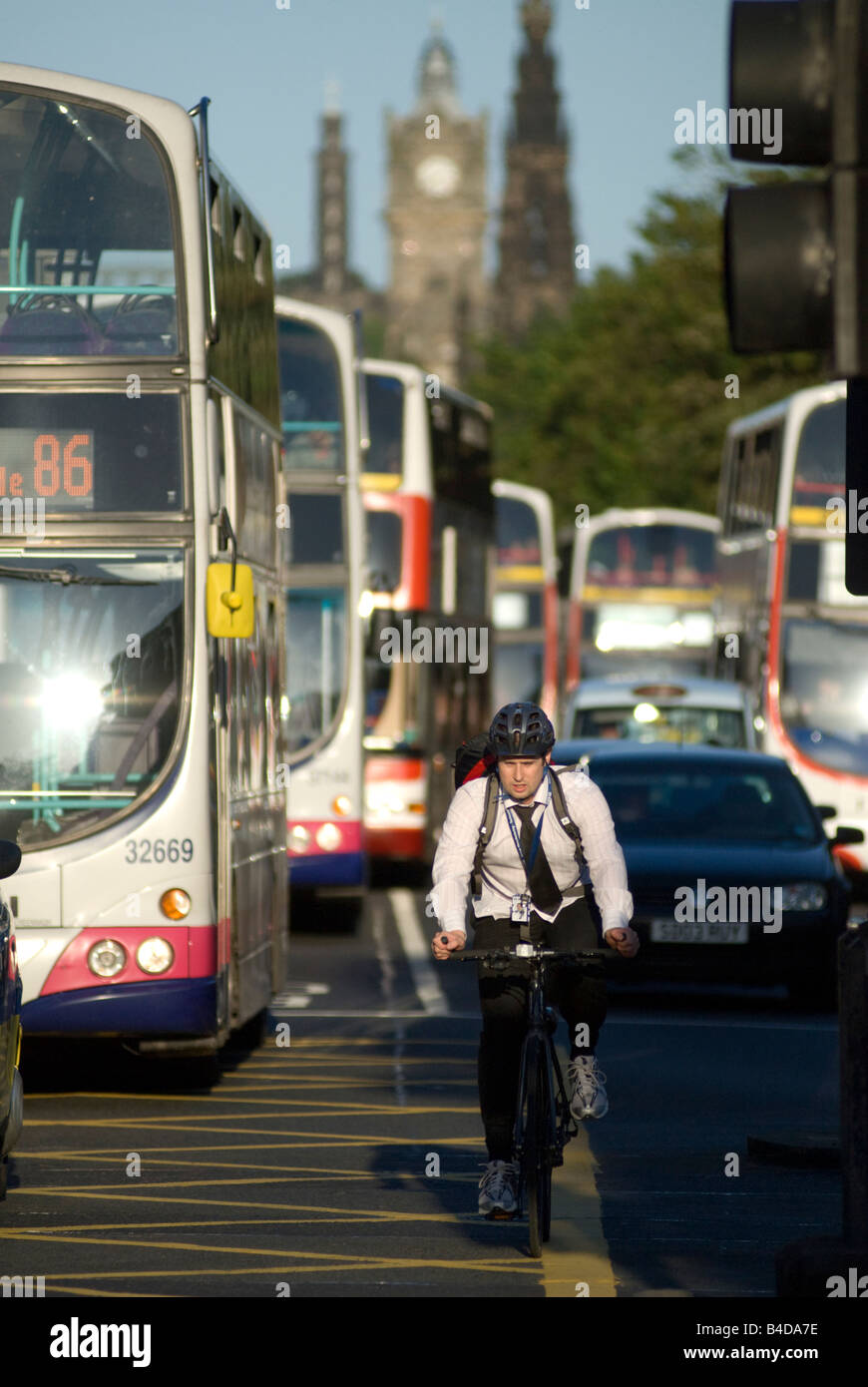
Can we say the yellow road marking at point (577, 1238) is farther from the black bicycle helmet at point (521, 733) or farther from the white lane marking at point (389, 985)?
the white lane marking at point (389, 985)

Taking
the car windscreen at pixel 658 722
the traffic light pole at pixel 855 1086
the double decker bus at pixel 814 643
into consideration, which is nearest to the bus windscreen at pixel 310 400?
the car windscreen at pixel 658 722

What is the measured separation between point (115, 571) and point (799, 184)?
5.81 m

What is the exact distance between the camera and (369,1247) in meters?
8.27

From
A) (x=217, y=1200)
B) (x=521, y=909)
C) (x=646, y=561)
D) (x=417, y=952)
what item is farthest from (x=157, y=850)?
(x=646, y=561)

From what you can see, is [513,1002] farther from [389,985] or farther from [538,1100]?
[389,985]

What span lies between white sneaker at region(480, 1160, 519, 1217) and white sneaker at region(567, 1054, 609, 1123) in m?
0.28

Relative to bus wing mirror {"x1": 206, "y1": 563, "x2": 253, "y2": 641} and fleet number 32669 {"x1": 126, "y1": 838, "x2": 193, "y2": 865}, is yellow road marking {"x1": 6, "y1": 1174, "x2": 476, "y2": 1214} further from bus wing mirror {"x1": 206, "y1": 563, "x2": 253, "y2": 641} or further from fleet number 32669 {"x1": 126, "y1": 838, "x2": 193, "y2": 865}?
bus wing mirror {"x1": 206, "y1": 563, "x2": 253, "y2": 641}

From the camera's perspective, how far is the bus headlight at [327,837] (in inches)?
813

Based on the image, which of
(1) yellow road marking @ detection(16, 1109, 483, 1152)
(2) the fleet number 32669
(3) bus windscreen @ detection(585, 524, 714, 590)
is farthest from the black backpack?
(3) bus windscreen @ detection(585, 524, 714, 590)

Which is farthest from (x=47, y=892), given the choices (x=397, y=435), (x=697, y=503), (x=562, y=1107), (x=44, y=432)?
(x=697, y=503)

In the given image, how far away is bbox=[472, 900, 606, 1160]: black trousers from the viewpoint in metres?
8.59

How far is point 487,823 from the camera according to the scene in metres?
8.77

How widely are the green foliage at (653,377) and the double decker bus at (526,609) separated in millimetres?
9238
